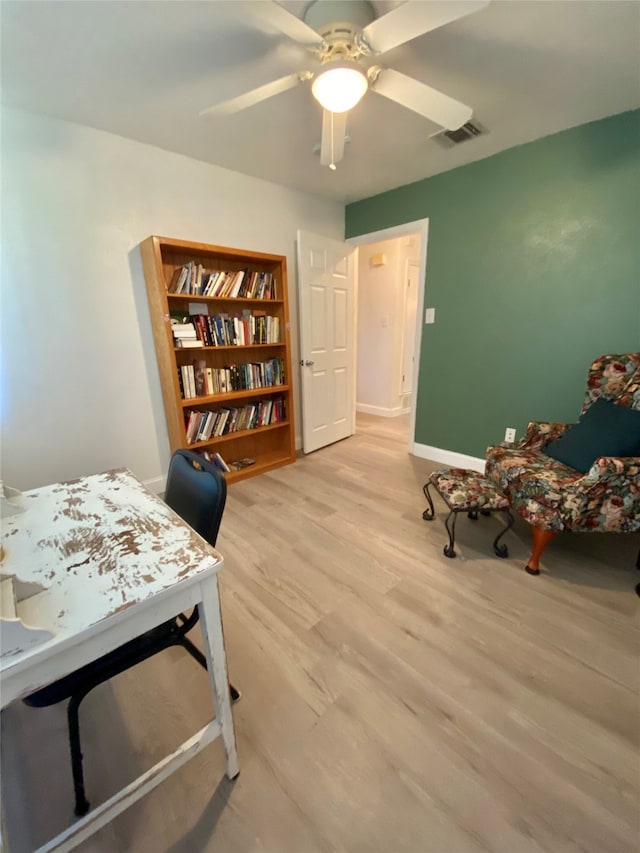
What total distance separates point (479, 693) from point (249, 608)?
3.16 ft

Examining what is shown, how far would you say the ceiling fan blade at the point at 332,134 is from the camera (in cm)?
152

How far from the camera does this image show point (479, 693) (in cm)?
119

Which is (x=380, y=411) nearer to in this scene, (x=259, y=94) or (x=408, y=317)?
(x=408, y=317)

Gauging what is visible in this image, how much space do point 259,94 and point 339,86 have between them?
0.36m

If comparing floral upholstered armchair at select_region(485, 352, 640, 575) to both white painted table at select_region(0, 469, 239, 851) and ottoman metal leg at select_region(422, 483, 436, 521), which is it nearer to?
ottoman metal leg at select_region(422, 483, 436, 521)

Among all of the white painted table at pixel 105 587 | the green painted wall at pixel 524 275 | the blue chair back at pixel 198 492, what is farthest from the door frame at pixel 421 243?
the white painted table at pixel 105 587

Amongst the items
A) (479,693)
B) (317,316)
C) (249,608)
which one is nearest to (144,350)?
(317,316)

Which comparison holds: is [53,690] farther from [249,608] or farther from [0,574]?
[249,608]

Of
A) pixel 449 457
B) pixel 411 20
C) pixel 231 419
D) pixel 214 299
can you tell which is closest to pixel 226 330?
pixel 214 299

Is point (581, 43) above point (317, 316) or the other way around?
above

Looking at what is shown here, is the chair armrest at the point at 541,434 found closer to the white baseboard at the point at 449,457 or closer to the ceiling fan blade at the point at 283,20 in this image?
the white baseboard at the point at 449,457

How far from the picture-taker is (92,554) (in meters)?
0.82

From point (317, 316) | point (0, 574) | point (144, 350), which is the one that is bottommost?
point (0, 574)

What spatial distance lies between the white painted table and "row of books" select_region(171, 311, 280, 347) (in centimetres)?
159
